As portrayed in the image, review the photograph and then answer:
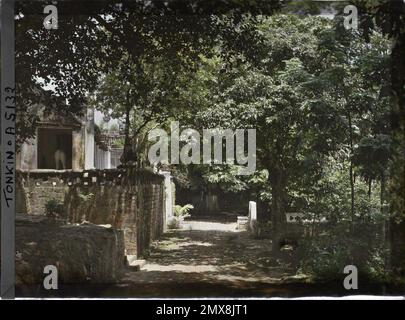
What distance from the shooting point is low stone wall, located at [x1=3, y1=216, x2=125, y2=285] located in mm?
6398

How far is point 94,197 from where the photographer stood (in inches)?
265

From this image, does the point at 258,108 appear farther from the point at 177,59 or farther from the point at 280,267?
the point at 280,267

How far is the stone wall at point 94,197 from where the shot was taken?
Result: 660 cm

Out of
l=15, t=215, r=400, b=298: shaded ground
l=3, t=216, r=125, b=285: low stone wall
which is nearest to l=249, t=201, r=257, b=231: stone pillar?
l=15, t=215, r=400, b=298: shaded ground

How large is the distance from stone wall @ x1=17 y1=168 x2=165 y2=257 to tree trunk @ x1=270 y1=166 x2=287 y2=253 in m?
1.86

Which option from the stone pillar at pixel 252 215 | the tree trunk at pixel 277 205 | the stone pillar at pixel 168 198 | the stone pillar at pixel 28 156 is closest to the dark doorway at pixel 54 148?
the stone pillar at pixel 28 156

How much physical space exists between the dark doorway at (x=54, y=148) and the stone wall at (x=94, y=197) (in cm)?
13

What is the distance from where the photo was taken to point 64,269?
6.40 metres

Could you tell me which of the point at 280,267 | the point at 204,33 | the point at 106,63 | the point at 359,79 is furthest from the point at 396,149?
the point at 106,63

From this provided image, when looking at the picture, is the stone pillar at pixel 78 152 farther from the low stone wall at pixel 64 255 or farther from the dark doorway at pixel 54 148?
the low stone wall at pixel 64 255

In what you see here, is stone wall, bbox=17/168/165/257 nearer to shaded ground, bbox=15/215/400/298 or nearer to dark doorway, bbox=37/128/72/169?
dark doorway, bbox=37/128/72/169

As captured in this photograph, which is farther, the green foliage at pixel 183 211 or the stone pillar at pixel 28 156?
the green foliage at pixel 183 211

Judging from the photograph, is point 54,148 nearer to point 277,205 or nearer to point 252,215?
point 252,215
